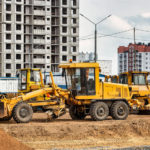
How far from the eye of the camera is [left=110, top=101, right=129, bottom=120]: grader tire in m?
21.8

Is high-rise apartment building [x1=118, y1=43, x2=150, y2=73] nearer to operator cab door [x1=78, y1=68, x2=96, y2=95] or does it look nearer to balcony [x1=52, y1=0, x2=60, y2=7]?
balcony [x1=52, y1=0, x2=60, y2=7]

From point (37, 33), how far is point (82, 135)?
67.1 metres

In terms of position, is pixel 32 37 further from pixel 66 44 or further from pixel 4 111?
pixel 4 111

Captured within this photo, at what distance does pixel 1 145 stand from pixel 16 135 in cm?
429

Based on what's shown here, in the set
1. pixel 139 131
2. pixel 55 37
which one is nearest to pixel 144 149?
pixel 139 131

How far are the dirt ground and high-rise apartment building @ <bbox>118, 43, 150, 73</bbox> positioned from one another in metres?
150

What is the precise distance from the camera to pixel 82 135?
17.1 meters

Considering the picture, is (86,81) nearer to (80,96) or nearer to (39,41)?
(80,96)

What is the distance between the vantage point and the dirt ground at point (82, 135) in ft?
51.7

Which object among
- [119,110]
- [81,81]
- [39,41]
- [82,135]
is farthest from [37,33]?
[82,135]

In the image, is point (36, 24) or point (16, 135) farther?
point (36, 24)

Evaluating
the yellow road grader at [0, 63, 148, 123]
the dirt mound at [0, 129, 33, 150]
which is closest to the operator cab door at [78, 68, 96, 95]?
the yellow road grader at [0, 63, 148, 123]

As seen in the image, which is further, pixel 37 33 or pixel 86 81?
pixel 37 33

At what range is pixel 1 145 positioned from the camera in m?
12.4
